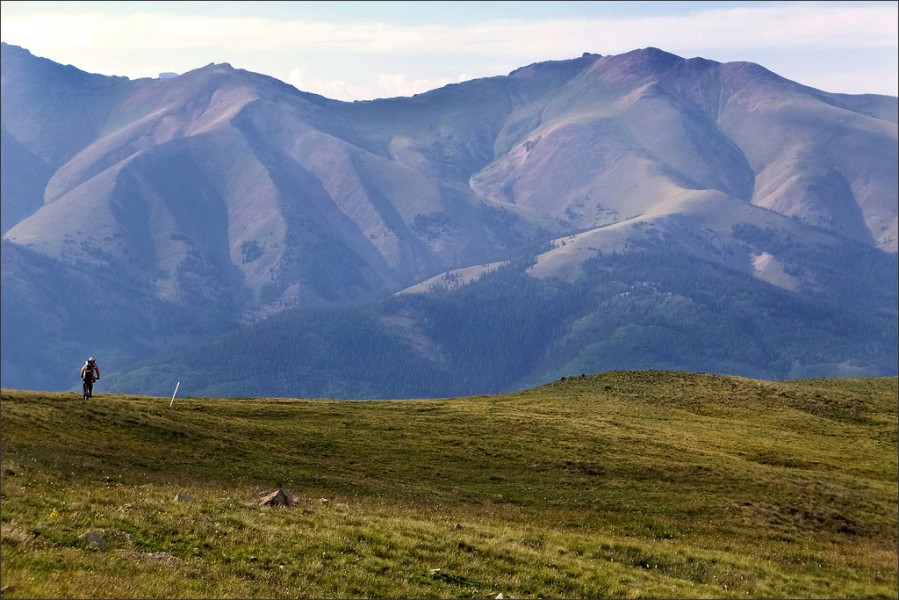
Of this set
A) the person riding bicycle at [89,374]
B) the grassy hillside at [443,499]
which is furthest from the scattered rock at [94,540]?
the person riding bicycle at [89,374]

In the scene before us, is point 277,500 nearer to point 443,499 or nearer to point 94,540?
point 94,540

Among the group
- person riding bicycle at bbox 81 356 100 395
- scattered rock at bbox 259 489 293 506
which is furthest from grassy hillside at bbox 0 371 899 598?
person riding bicycle at bbox 81 356 100 395

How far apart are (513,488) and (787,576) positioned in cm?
1914

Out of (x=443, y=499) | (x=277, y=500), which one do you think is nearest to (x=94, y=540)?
(x=277, y=500)

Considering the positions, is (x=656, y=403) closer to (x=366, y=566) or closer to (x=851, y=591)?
(x=851, y=591)

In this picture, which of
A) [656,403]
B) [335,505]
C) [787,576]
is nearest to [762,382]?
[656,403]

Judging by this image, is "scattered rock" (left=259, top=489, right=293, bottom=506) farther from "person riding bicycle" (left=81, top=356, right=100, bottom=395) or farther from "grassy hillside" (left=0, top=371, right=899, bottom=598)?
"person riding bicycle" (left=81, top=356, right=100, bottom=395)

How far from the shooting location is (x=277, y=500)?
129 feet

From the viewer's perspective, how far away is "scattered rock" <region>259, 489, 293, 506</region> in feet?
128

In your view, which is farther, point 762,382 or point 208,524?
point 762,382

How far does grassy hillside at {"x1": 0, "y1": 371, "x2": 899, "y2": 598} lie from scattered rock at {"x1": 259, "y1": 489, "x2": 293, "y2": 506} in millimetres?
488

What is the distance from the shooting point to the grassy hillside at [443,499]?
2892 centimetres

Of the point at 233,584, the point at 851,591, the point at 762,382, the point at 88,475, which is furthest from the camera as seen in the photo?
the point at 762,382

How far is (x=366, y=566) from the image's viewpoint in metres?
30.5
